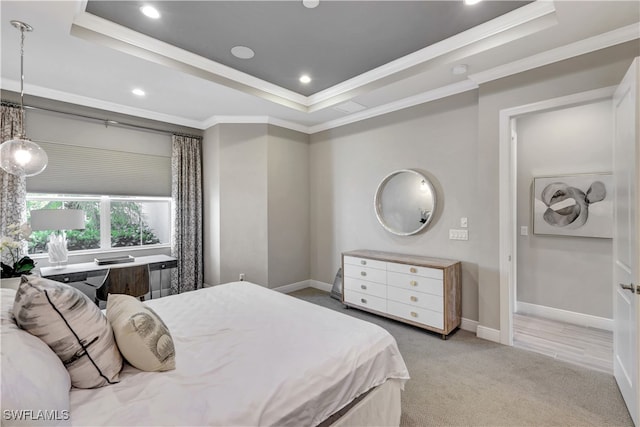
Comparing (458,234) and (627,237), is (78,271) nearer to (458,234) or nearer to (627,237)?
(458,234)

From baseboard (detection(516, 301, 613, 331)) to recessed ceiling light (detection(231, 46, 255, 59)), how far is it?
444 centimetres

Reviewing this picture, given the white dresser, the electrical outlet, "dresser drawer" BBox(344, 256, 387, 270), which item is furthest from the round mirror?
"dresser drawer" BBox(344, 256, 387, 270)

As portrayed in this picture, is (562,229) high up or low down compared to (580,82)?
down

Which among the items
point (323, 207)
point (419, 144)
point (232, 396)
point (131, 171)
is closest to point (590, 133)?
point (419, 144)

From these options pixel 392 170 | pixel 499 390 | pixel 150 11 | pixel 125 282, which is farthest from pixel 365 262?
pixel 150 11

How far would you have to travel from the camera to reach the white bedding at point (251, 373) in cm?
111

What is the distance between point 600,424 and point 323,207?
12.7ft

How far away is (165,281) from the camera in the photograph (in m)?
4.51

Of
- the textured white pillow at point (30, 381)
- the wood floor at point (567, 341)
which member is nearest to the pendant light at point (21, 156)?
the textured white pillow at point (30, 381)

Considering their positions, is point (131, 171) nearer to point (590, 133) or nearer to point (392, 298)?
point (392, 298)

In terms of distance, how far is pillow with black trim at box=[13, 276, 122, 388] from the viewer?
1.19 metres

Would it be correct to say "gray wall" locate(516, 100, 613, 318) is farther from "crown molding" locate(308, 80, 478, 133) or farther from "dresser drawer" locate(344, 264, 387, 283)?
"dresser drawer" locate(344, 264, 387, 283)

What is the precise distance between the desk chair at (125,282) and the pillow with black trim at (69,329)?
1931 millimetres

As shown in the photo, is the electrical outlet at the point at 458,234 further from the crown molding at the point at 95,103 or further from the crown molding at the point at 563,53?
the crown molding at the point at 95,103
